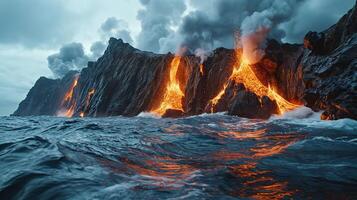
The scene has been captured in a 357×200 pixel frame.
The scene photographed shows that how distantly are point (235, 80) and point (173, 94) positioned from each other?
1850 centimetres

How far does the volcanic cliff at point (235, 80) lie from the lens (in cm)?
2328

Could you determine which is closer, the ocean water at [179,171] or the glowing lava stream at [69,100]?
the ocean water at [179,171]

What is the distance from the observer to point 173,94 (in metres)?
61.2

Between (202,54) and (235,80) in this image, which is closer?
(235,80)

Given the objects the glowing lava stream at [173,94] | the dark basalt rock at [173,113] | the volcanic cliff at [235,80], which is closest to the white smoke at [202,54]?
the volcanic cliff at [235,80]

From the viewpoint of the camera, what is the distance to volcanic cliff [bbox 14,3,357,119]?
23.3 meters

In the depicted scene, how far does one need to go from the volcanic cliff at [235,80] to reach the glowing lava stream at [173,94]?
0.18 feet

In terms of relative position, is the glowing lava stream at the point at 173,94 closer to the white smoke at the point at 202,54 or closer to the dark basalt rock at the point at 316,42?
the white smoke at the point at 202,54

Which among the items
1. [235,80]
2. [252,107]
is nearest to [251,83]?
[235,80]

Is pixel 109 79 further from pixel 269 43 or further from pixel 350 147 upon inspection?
pixel 350 147

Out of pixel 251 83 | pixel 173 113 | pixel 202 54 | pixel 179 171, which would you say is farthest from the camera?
pixel 202 54

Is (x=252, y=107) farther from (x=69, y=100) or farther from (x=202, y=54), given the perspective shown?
(x=69, y=100)

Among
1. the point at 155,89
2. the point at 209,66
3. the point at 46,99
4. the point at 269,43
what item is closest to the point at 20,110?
the point at 46,99

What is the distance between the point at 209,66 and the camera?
179 ft
